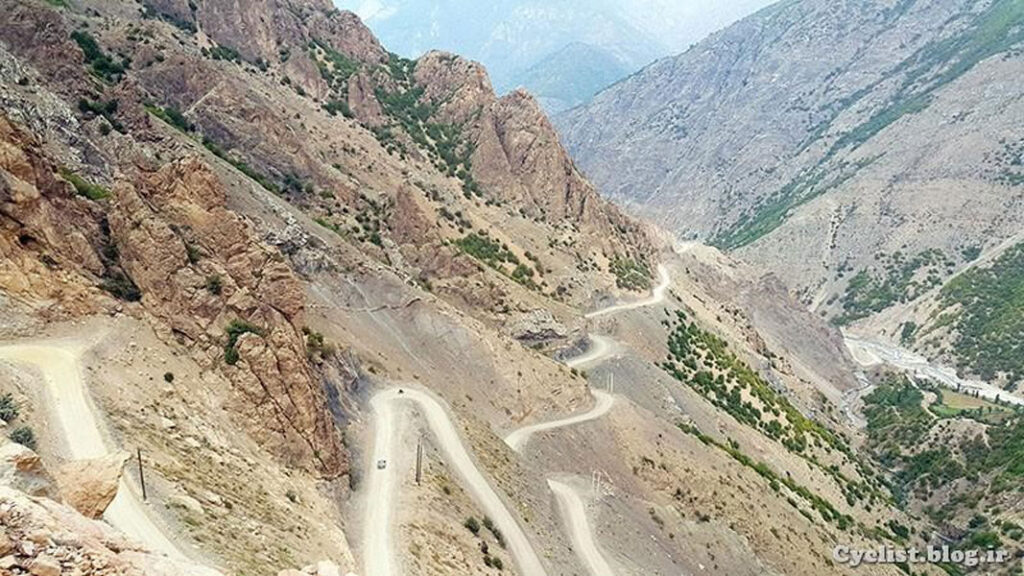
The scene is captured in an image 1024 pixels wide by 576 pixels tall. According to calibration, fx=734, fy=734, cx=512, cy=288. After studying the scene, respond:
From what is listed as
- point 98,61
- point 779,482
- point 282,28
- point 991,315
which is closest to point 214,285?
point 98,61

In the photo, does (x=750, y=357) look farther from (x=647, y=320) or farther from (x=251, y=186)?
(x=251, y=186)

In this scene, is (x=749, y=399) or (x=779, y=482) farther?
(x=749, y=399)

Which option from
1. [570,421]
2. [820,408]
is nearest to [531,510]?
[570,421]

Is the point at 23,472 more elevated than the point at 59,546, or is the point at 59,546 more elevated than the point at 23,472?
the point at 23,472

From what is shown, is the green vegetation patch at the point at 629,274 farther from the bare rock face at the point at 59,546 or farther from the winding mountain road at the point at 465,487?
the bare rock face at the point at 59,546

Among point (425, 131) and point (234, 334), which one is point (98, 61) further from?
point (425, 131)

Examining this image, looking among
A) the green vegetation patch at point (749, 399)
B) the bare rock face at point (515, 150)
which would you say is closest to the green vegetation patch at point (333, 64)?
the bare rock face at point (515, 150)
